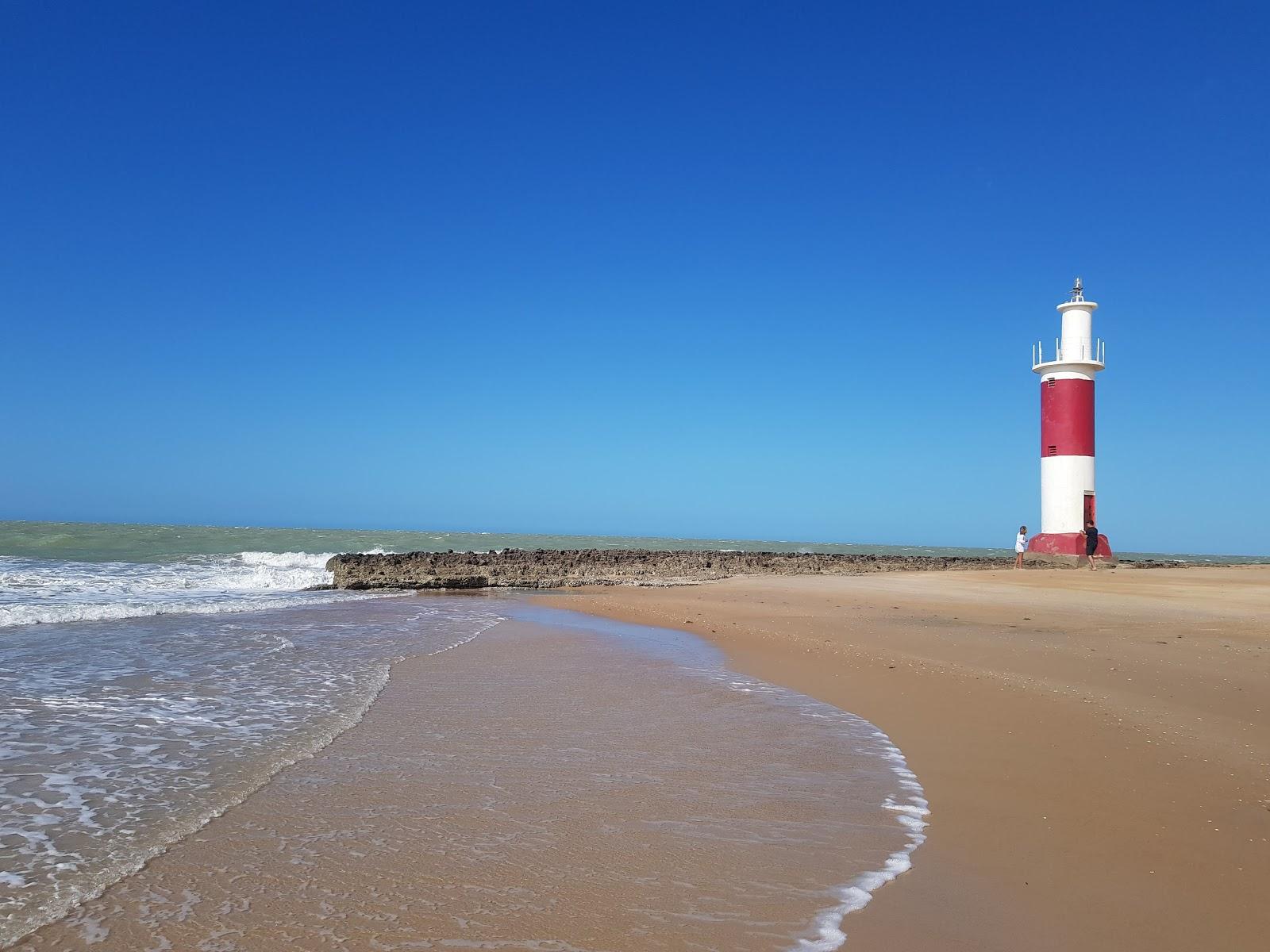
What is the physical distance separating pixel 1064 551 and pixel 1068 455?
2.91 meters

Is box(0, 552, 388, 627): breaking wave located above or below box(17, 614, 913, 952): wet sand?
below

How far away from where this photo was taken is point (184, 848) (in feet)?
11.7

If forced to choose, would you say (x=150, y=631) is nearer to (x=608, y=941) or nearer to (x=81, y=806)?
(x=81, y=806)

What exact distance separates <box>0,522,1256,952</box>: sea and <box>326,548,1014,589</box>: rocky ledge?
12.9 m

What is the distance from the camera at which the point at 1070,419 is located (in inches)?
1010

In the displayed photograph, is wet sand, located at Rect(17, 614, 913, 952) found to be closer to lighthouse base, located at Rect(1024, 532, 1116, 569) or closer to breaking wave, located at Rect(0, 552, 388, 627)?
breaking wave, located at Rect(0, 552, 388, 627)

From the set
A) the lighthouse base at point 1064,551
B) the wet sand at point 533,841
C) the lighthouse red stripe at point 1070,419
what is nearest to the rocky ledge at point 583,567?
the lighthouse base at point 1064,551

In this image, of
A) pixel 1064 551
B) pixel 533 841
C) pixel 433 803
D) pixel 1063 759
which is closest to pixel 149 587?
pixel 433 803

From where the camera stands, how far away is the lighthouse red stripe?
25625mm

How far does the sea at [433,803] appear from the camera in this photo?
2.94m

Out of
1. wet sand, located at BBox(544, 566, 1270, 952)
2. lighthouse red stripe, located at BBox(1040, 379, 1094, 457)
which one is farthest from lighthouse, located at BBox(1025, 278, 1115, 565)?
wet sand, located at BBox(544, 566, 1270, 952)

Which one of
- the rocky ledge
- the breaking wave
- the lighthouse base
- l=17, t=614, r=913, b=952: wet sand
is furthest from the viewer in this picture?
the lighthouse base

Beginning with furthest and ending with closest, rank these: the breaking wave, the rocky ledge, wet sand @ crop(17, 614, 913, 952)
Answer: the rocky ledge, the breaking wave, wet sand @ crop(17, 614, 913, 952)

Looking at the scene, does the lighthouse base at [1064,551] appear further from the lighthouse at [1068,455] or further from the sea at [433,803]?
the sea at [433,803]
